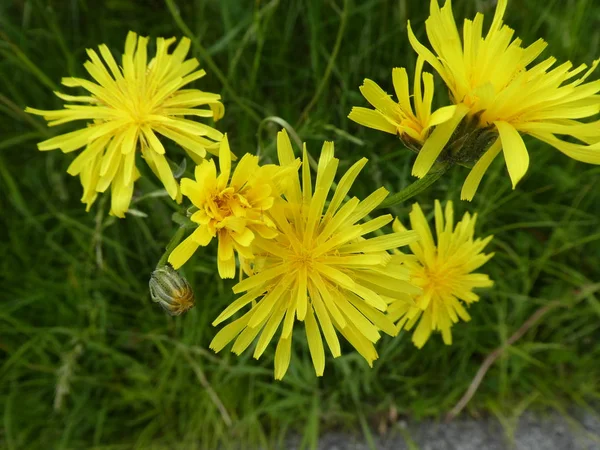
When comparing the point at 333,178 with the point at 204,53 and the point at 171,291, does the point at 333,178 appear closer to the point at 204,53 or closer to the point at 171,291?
the point at 171,291

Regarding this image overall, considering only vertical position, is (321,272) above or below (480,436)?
above

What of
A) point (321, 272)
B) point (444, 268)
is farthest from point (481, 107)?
point (444, 268)

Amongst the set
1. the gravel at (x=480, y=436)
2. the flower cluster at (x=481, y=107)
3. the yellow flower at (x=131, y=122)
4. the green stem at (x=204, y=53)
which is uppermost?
the green stem at (x=204, y=53)

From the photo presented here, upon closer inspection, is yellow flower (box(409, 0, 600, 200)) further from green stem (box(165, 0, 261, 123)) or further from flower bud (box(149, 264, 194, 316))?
green stem (box(165, 0, 261, 123))

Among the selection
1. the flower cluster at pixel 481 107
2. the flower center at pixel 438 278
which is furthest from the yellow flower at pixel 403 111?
the flower center at pixel 438 278

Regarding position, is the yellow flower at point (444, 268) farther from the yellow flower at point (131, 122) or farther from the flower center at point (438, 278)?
the yellow flower at point (131, 122)

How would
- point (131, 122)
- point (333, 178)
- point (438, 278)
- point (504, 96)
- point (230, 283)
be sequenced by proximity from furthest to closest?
point (230, 283), point (438, 278), point (131, 122), point (333, 178), point (504, 96)
